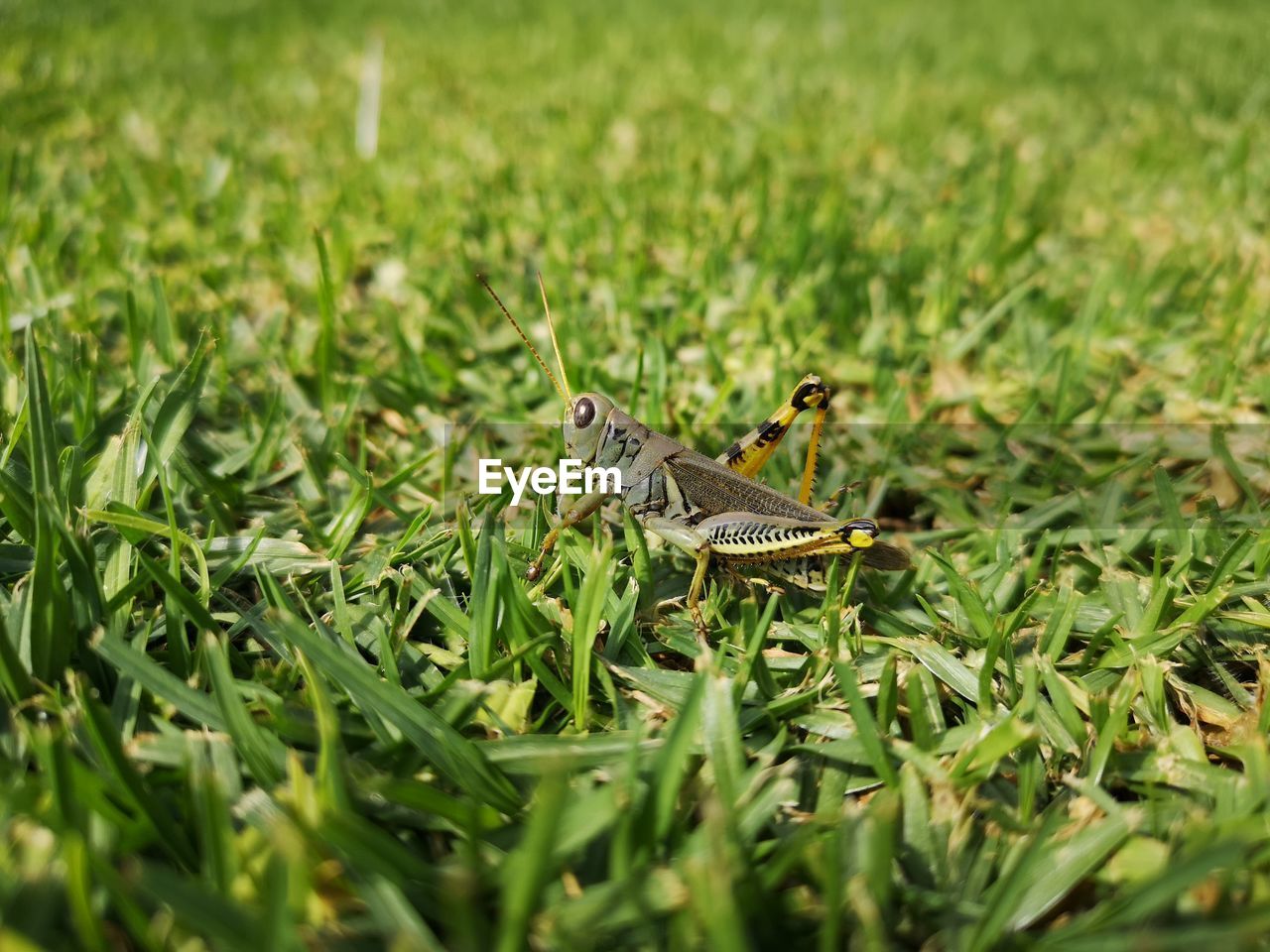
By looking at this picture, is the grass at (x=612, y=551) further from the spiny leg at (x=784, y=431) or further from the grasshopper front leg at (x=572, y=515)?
the spiny leg at (x=784, y=431)

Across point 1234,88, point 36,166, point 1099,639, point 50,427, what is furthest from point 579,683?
point 1234,88

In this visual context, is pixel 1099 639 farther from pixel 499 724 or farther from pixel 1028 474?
pixel 499 724

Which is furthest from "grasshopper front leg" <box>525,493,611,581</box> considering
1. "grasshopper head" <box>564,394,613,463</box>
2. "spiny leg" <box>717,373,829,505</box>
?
"spiny leg" <box>717,373,829,505</box>

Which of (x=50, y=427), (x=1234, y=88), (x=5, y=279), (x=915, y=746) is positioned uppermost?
(x=1234, y=88)

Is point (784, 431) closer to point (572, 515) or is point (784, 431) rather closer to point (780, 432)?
point (780, 432)

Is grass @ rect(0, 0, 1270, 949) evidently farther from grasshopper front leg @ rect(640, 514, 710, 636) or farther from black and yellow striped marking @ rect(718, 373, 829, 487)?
black and yellow striped marking @ rect(718, 373, 829, 487)

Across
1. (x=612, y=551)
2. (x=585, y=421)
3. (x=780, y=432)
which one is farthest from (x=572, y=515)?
(x=780, y=432)

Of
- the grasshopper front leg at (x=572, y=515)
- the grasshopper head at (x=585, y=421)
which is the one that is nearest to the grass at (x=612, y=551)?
the grasshopper front leg at (x=572, y=515)
